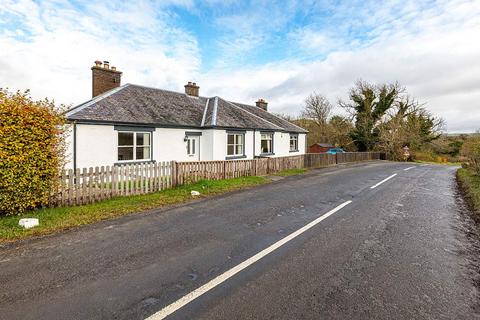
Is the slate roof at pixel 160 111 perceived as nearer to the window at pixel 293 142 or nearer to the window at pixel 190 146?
the window at pixel 190 146

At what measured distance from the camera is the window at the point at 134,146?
14.3m

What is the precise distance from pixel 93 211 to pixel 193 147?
1110 centimetres

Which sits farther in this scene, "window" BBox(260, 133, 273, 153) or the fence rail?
"window" BBox(260, 133, 273, 153)

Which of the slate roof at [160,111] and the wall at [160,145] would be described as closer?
the wall at [160,145]

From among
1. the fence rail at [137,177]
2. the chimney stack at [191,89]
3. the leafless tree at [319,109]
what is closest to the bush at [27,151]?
the fence rail at [137,177]

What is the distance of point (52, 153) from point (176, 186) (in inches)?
200

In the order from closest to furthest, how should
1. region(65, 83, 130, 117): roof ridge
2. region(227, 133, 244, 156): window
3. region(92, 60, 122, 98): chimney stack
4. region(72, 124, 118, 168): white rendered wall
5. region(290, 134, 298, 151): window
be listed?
1. region(72, 124, 118, 168): white rendered wall
2. region(65, 83, 130, 117): roof ridge
3. region(92, 60, 122, 98): chimney stack
4. region(227, 133, 244, 156): window
5. region(290, 134, 298, 151): window

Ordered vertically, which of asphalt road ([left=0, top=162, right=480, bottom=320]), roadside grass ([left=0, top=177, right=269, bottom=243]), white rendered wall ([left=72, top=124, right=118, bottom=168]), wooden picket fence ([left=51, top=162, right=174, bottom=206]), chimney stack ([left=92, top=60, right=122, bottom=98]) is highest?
chimney stack ([left=92, top=60, right=122, bottom=98])

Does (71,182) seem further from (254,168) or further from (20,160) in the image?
(254,168)

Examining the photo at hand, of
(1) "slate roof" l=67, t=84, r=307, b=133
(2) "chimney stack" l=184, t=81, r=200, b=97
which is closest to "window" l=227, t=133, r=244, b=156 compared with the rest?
(1) "slate roof" l=67, t=84, r=307, b=133

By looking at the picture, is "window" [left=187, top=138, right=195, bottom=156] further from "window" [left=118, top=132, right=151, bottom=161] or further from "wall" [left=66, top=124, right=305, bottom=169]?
"window" [left=118, top=132, right=151, bottom=161]

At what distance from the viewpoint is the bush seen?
6.23 meters

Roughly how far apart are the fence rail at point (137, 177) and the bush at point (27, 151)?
1.96 feet

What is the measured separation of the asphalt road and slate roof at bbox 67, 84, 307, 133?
882cm
